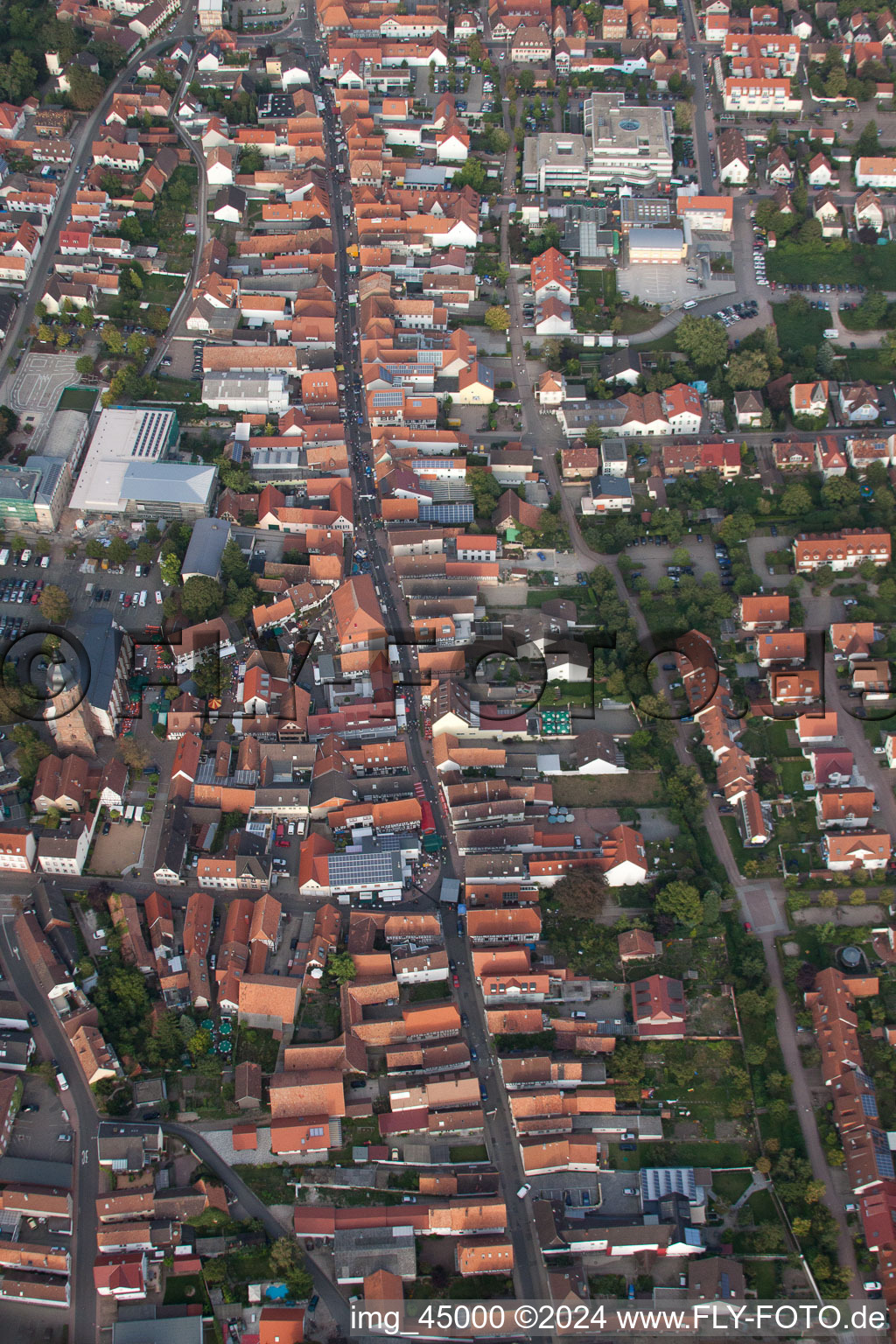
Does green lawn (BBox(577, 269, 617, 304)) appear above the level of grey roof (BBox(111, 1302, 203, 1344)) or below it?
above

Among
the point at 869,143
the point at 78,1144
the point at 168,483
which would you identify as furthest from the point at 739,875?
the point at 869,143

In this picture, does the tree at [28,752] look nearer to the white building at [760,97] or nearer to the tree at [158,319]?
the tree at [158,319]

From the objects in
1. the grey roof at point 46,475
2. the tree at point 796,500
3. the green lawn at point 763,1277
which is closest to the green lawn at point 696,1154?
the green lawn at point 763,1277

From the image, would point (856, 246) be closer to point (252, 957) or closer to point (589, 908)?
point (589, 908)

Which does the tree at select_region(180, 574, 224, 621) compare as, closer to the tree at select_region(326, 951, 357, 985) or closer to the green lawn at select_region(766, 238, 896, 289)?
the tree at select_region(326, 951, 357, 985)

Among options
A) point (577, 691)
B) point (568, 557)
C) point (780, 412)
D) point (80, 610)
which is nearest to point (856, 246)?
point (780, 412)

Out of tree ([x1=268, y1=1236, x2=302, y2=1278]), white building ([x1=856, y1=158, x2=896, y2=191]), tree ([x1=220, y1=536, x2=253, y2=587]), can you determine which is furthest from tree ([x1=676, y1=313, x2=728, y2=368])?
tree ([x1=268, y1=1236, x2=302, y2=1278])

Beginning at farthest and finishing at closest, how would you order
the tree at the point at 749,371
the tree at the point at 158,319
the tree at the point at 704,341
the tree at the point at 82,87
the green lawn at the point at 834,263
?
the tree at the point at 82,87
the green lawn at the point at 834,263
the tree at the point at 158,319
the tree at the point at 704,341
the tree at the point at 749,371
